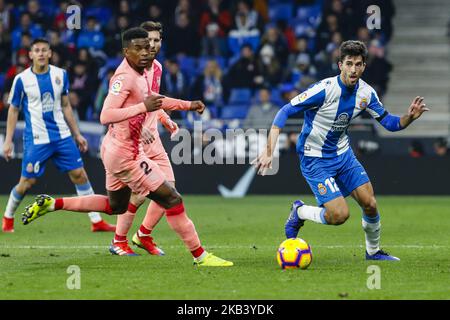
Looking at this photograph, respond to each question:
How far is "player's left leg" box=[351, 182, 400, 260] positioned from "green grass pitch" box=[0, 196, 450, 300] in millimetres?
162

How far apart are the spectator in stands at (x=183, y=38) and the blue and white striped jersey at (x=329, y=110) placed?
500 inches

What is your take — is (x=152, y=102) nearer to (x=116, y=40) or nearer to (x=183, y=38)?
(x=116, y=40)

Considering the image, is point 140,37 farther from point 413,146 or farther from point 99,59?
point 99,59

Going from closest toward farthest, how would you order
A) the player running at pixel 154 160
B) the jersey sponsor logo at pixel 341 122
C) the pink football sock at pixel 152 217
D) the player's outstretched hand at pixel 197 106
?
the player's outstretched hand at pixel 197 106, the jersey sponsor logo at pixel 341 122, the player running at pixel 154 160, the pink football sock at pixel 152 217

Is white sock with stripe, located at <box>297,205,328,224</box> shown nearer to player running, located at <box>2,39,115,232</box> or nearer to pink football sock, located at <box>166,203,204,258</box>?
pink football sock, located at <box>166,203,204,258</box>

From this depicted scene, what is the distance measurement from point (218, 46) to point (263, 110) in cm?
300

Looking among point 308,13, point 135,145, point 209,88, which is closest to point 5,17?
point 209,88

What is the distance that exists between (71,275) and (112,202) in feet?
3.91

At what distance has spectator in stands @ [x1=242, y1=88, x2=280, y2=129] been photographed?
63.9 ft

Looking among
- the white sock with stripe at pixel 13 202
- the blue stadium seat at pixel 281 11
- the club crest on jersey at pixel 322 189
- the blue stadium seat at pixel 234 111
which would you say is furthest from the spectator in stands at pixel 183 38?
the club crest on jersey at pixel 322 189

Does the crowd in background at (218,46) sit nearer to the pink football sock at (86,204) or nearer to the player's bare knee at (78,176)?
the player's bare knee at (78,176)

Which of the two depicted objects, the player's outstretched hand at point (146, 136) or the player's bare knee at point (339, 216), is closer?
the player's bare knee at point (339, 216)

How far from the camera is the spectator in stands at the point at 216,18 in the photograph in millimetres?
22672

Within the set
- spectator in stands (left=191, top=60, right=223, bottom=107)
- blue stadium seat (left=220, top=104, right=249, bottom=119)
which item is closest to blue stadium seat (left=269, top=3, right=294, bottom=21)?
spectator in stands (left=191, top=60, right=223, bottom=107)
